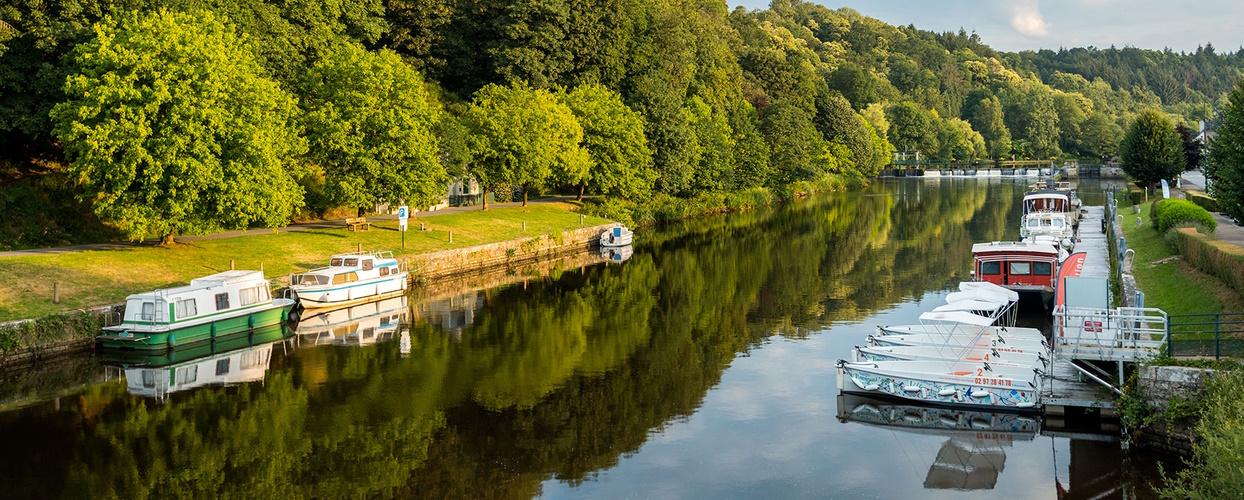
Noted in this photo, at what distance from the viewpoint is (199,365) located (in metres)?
30.8

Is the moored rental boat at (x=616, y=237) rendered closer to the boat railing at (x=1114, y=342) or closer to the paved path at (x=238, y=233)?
the paved path at (x=238, y=233)

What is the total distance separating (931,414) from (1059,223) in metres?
36.1

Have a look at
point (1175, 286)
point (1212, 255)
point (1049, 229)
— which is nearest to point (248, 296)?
point (1175, 286)

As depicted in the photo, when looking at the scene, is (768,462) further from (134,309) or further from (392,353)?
(134,309)

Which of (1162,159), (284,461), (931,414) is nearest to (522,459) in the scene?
(284,461)

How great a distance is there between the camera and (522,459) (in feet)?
70.1

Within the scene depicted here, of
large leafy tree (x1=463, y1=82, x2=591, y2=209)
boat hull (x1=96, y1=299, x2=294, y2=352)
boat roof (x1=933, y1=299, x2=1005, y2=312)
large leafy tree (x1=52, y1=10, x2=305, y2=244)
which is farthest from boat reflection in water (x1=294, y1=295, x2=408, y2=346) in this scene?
large leafy tree (x1=463, y1=82, x2=591, y2=209)

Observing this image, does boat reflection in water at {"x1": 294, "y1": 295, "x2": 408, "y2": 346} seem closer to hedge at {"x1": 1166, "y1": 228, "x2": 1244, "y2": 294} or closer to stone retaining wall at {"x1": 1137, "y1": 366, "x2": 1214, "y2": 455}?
stone retaining wall at {"x1": 1137, "y1": 366, "x2": 1214, "y2": 455}

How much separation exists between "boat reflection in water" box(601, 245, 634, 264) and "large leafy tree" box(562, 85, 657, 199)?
473 inches

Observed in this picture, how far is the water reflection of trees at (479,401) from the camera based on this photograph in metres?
20.5

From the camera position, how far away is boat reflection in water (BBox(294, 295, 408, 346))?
115 feet

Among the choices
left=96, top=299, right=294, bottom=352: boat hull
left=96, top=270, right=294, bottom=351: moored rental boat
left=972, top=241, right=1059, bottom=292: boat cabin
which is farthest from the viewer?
left=972, top=241, right=1059, bottom=292: boat cabin

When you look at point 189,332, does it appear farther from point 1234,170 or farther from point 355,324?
point 1234,170

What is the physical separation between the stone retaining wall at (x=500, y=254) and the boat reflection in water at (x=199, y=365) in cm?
A: 1456
